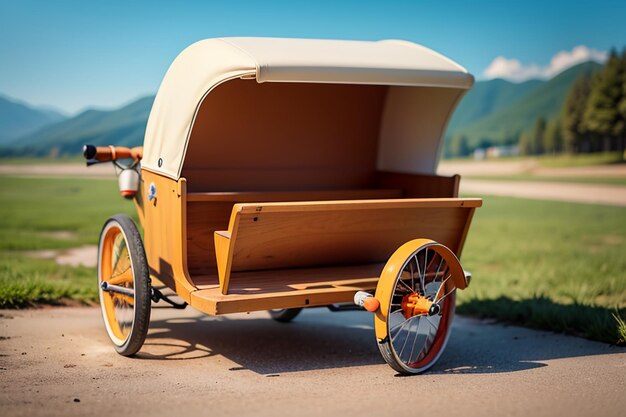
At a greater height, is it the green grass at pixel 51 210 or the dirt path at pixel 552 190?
the dirt path at pixel 552 190

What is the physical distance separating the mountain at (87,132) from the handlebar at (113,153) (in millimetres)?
5490

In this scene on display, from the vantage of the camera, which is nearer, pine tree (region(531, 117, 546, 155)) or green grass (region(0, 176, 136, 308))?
green grass (region(0, 176, 136, 308))

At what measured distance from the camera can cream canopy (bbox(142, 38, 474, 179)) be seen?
4152 mm

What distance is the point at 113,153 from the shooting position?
546cm

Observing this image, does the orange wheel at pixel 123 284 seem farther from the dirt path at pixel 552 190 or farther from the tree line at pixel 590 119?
the tree line at pixel 590 119

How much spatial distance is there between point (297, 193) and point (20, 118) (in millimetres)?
7630

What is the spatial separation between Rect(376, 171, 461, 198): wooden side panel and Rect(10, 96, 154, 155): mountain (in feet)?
19.1

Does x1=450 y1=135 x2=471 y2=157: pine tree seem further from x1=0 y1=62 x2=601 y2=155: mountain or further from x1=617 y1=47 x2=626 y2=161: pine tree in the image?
x1=617 y1=47 x2=626 y2=161: pine tree

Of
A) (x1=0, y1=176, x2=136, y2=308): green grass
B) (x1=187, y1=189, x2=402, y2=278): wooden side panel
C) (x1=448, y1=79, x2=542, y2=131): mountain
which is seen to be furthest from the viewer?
(x1=448, y1=79, x2=542, y2=131): mountain

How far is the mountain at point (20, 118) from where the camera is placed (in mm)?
11000

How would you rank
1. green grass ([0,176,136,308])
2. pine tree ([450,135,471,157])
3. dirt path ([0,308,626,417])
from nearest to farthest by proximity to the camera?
dirt path ([0,308,626,417]), green grass ([0,176,136,308]), pine tree ([450,135,471,157])

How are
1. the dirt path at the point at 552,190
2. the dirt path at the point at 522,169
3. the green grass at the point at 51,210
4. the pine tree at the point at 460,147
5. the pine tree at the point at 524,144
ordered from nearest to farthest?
the green grass at the point at 51,210 → the dirt path at the point at 552,190 → the dirt path at the point at 522,169 → the pine tree at the point at 524,144 → the pine tree at the point at 460,147

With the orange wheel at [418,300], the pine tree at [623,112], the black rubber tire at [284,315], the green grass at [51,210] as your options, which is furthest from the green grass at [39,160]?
the pine tree at [623,112]

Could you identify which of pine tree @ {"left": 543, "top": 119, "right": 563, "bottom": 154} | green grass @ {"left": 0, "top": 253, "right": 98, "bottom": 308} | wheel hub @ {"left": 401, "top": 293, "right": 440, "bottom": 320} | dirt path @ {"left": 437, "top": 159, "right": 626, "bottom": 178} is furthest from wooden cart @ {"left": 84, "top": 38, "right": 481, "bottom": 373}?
pine tree @ {"left": 543, "top": 119, "right": 563, "bottom": 154}
